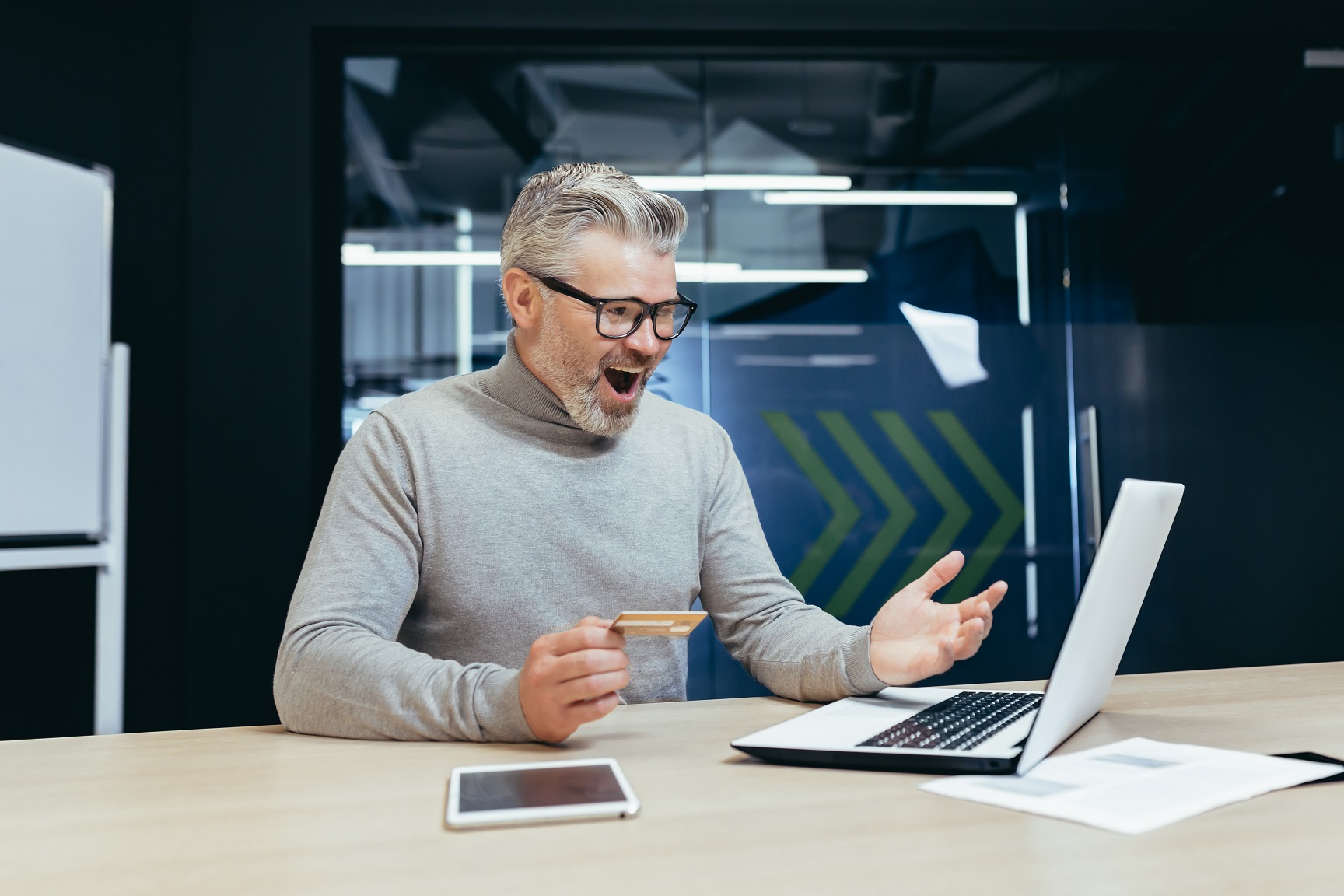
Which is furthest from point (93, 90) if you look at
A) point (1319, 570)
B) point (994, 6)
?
point (1319, 570)

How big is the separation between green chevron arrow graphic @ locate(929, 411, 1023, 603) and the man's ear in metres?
2.05

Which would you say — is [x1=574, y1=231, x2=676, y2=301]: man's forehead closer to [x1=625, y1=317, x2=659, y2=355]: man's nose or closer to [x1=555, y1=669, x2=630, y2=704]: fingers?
[x1=625, y1=317, x2=659, y2=355]: man's nose

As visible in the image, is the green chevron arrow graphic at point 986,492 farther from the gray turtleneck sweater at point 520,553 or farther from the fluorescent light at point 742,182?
the gray turtleneck sweater at point 520,553

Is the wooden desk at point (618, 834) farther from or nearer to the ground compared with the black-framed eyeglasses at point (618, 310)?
nearer to the ground

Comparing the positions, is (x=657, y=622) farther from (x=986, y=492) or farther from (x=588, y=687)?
(x=986, y=492)

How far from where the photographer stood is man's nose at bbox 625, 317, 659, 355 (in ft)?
5.16

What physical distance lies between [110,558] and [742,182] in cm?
217

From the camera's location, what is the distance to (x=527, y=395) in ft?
5.34

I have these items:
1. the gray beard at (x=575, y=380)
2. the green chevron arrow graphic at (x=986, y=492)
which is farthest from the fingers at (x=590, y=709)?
the green chevron arrow graphic at (x=986, y=492)

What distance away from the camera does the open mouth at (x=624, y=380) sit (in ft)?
5.28

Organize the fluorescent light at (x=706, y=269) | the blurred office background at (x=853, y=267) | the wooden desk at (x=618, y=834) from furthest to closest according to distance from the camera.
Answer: the fluorescent light at (x=706, y=269) → the blurred office background at (x=853, y=267) → the wooden desk at (x=618, y=834)

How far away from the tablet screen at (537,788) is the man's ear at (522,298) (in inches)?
33.6

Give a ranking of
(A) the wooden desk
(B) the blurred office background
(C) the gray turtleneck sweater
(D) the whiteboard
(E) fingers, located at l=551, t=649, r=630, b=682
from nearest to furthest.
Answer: (A) the wooden desk, (E) fingers, located at l=551, t=649, r=630, b=682, (C) the gray turtleneck sweater, (D) the whiteboard, (B) the blurred office background

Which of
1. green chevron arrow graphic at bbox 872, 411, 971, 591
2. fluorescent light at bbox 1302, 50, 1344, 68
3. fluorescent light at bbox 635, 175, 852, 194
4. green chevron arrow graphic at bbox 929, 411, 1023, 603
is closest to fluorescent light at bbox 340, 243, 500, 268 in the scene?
fluorescent light at bbox 635, 175, 852, 194
